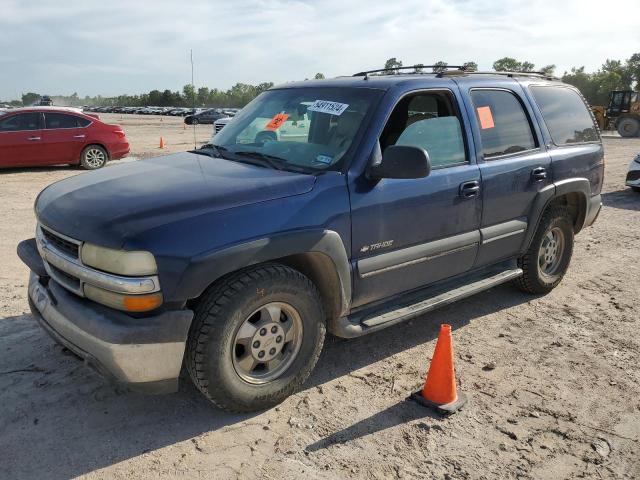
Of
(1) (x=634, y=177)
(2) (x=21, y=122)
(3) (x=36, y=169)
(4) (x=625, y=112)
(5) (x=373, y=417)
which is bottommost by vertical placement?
(5) (x=373, y=417)

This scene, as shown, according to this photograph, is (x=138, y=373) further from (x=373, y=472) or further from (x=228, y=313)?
(x=373, y=472)

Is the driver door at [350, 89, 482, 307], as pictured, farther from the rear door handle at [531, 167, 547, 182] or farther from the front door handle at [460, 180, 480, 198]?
the rear door handle at [531, 167, 547, 182]

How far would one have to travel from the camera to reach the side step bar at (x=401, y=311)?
347 centimetres

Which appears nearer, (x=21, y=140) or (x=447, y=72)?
(x=447, y=72)

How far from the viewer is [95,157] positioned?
509 inches

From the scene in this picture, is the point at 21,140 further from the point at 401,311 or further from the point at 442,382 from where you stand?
the point at 442,382

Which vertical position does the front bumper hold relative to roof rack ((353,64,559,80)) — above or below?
below

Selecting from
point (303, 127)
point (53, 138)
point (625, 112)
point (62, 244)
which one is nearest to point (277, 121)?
point (303, 127)

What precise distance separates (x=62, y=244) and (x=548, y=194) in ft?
12.6

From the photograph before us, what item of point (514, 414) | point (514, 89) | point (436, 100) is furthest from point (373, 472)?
point (514, 89)

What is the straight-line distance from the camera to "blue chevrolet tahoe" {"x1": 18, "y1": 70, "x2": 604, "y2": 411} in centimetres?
273

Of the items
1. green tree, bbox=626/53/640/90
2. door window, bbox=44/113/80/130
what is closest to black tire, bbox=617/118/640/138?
door window, bbox=44/113/80/130

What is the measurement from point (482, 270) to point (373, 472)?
89.3 inches

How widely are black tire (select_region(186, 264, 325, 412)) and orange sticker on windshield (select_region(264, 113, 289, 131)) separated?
131cm
